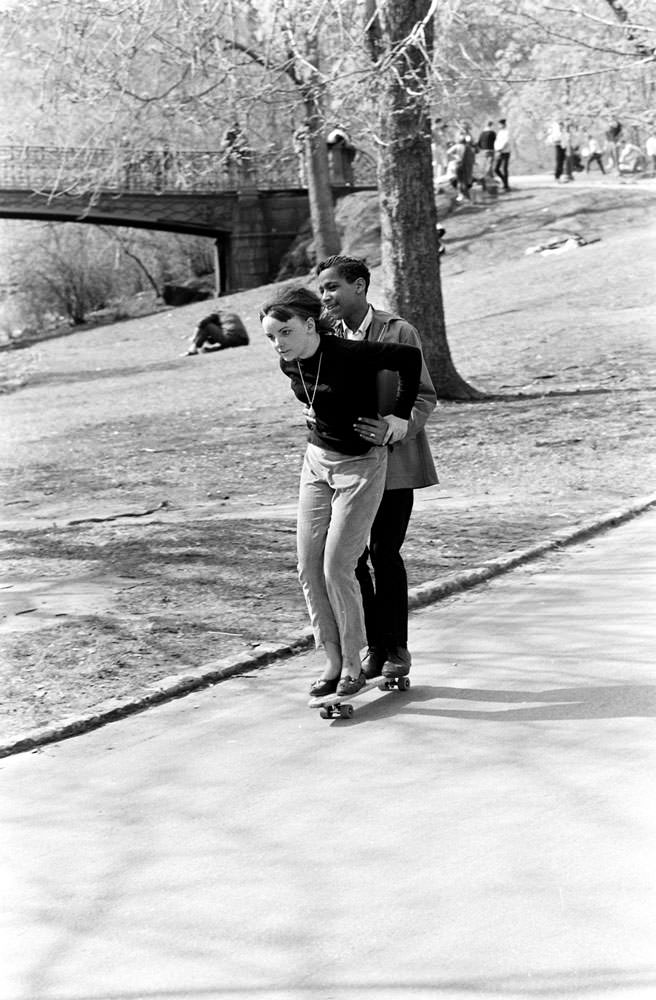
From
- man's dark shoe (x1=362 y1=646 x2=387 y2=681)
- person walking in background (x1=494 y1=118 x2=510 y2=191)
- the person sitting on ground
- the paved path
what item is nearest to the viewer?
the paved path

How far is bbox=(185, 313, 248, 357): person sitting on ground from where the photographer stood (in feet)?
85.4

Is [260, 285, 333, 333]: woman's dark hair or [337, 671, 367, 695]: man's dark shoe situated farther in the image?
[337, 671, 367, 695]: man's dark shoe

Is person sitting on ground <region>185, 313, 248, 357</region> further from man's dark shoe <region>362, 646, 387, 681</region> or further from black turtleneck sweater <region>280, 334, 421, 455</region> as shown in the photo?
black turtleneck sweater <region>280, 334, 421, 455</region>

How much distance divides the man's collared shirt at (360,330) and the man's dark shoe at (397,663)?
50.1 inches

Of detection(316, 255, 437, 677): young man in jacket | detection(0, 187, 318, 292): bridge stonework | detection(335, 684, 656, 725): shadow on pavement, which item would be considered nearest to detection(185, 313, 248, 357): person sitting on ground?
detection(0, 187, 318, 292): bridge stonework

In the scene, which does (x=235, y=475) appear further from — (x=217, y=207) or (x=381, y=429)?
(x=217, y=207)

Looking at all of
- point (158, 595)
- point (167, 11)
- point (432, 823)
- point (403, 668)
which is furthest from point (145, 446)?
point (432, 823)

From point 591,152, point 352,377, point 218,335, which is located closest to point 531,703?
point 352,377

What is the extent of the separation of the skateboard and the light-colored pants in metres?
0.17

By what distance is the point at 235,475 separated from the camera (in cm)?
1233

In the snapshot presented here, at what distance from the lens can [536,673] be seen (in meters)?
5.99

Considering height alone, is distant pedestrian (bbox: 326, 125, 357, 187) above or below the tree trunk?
above

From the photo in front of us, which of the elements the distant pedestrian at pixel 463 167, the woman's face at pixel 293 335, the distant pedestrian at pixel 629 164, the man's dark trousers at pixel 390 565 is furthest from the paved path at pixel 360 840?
the distant pedestrian at pixel 629 164

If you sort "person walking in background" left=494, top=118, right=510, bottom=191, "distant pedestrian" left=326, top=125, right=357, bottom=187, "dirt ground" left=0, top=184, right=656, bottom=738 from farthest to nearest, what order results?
"distant pedestrian" left=326, top=125, right=357, bottom=187 < "person walking in background" left=494, top=118, right=510, bottom=191 < "dirt ground" left=0, top=184, right=656, bottom=738
